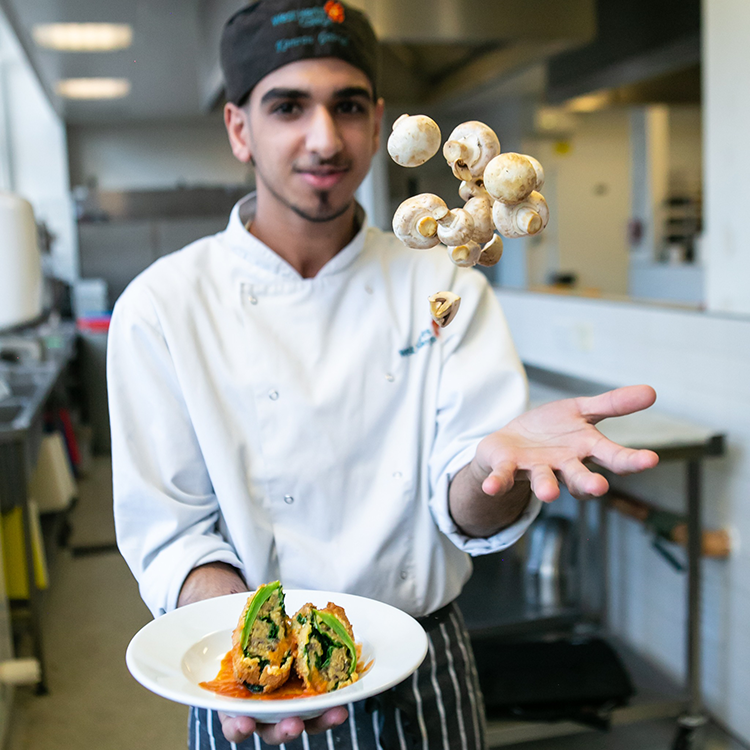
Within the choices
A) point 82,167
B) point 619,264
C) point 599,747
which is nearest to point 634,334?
point 599,747

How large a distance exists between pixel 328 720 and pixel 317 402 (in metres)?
0.38

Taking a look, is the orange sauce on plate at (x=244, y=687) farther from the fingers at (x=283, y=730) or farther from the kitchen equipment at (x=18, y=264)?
the kitchen equipment at (x=18, y=264)

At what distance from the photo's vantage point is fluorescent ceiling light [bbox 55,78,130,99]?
4.79m

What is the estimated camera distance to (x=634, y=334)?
225cm

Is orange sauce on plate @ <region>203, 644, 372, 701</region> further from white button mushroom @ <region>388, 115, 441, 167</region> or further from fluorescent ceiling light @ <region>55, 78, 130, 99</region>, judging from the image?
fluorescent ceiling light @ <region>55, 78, 130, 99</region>

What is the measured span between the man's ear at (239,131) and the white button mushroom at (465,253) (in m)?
0.43

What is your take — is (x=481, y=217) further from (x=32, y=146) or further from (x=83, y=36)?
(x=32, y=146)

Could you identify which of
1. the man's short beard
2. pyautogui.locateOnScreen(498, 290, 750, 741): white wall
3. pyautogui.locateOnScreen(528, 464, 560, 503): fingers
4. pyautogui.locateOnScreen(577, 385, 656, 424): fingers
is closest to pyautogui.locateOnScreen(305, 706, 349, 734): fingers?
pyautogui.locateOnScreen(528, 464, 560, 503): fingers

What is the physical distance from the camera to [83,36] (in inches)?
145

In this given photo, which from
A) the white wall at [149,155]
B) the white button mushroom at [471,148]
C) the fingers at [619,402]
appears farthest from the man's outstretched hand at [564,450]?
the white wall at [149,155]

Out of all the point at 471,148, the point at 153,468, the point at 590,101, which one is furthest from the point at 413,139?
the point at 590,101

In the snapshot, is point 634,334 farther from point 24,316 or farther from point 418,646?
point 418,646

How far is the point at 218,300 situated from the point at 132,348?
0.12m

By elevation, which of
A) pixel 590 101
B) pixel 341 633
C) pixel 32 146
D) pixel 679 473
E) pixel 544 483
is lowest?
pixel 679 473
